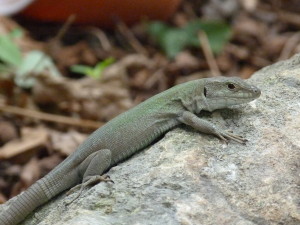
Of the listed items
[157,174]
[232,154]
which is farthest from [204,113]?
[157,174]

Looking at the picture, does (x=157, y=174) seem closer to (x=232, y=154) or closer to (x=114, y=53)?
(x=232, y=154)

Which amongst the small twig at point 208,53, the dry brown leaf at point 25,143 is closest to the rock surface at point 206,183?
the dry brown leaf at point 25,143

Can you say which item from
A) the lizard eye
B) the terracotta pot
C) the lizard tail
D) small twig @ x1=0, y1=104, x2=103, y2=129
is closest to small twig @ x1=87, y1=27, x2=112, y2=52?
the terracotta pot

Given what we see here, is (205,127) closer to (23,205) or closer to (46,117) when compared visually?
(23,205)

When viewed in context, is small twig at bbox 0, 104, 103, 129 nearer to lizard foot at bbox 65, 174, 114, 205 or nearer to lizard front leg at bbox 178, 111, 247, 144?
lizard front leg at bbox 178, 111, 247, 144

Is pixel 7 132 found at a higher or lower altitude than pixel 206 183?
lower

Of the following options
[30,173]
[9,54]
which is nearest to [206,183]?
[30,173]
